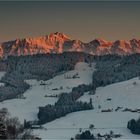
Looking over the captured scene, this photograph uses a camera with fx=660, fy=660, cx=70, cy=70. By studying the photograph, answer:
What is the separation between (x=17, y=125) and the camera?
97812 mm

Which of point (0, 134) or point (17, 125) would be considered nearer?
point (0, 134)

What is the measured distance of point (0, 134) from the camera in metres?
86.9

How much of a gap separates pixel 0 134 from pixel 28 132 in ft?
Result: 27.9

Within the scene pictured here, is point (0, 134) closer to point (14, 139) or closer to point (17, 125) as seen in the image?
point (14, 139)

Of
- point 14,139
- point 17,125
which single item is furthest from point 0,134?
point 17,125

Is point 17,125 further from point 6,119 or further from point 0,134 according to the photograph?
point 0,134

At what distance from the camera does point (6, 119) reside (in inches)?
3777

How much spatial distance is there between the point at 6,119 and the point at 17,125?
258cm

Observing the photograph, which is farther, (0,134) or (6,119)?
(6,119)

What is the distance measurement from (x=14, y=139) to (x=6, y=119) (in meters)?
6.41

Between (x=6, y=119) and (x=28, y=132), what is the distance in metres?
3.89

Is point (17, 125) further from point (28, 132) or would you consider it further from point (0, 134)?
point (0, 134)

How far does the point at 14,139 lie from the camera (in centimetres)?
9019

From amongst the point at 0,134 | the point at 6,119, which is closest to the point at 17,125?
the point at 6,119
